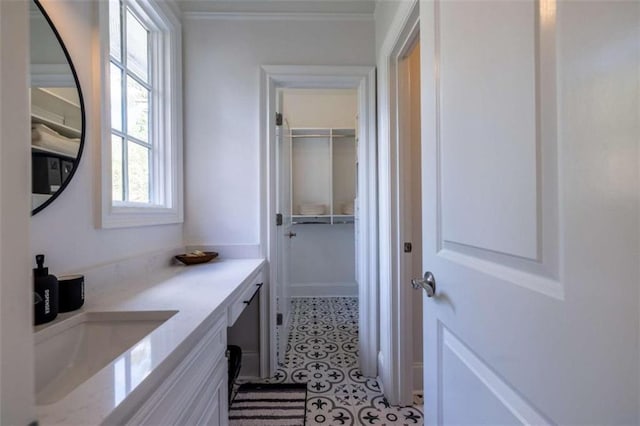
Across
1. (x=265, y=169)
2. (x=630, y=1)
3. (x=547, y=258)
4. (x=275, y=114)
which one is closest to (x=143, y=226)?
(x=265, y=169)

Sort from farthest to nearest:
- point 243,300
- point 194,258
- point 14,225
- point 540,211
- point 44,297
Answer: point 194,258, point 243,300, point 44,297, point 540,211, point 14,225

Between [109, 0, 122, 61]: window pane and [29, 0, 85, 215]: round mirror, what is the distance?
0.45m

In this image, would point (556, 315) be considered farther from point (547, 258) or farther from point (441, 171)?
point (441, 171)

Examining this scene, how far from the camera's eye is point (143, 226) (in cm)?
157

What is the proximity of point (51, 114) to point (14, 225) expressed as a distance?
0.99 meters

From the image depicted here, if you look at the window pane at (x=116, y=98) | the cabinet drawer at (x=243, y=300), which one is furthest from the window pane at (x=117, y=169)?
the cabinet drawer at (x=243, y=300)

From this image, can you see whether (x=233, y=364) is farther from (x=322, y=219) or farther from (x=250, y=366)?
(x=322, y=219)

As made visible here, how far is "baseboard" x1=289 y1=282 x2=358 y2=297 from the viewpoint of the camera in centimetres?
381

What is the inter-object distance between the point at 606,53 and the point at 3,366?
79 centimetres

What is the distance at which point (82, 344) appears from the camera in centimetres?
93

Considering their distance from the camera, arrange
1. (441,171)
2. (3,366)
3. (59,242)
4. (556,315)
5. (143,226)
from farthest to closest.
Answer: (143,226), (59,242), (441,171), (556,315), (3,366)

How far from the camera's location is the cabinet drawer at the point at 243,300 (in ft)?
4.00

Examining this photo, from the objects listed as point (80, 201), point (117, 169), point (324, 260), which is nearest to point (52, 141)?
point (80, 201)

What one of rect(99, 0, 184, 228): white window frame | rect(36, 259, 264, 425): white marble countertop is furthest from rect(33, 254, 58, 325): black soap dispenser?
rect(99, 0, 184, 228): white window frame
